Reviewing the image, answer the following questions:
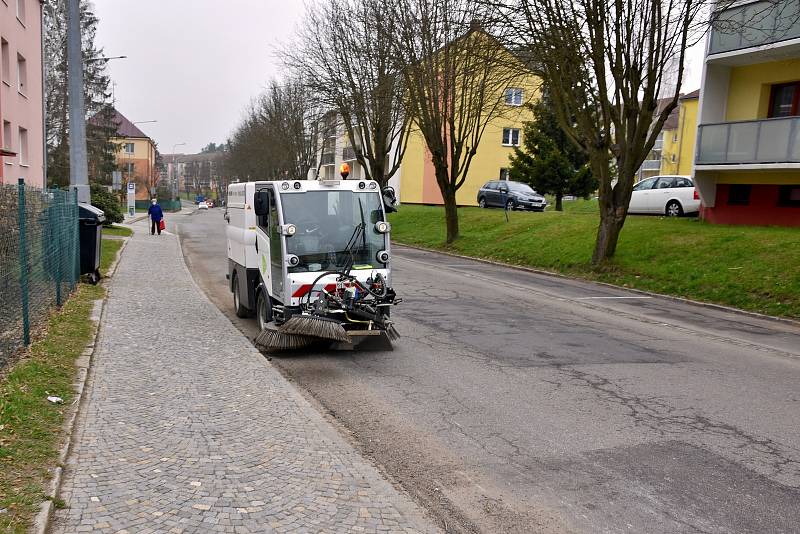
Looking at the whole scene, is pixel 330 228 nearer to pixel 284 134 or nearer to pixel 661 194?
pixel 661 194

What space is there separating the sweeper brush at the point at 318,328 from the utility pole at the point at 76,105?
9.53m

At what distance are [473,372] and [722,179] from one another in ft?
54.7

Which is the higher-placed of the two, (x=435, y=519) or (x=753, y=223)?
(x=753, y=223)

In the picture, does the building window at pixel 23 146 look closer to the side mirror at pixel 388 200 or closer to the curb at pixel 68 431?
the curb at pixel 68 431

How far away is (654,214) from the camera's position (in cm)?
2409

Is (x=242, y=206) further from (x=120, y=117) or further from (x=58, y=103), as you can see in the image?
(x=120, y=117)

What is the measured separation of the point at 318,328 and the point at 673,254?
12.4m

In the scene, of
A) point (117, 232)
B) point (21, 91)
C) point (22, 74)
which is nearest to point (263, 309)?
point (21, 91)

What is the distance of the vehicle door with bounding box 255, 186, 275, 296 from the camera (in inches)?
342

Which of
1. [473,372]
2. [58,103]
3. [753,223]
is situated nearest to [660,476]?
[473,372]

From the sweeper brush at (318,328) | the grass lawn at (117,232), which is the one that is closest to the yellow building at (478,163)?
the grass lawn at (117,232)

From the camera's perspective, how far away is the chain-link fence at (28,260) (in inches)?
258

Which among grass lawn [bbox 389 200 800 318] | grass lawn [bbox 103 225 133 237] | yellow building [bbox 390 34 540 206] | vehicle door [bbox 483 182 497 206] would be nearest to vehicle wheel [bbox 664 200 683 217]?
grass lawn [bbox 389 200 800 318]

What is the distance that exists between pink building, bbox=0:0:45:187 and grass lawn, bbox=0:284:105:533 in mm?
18478
